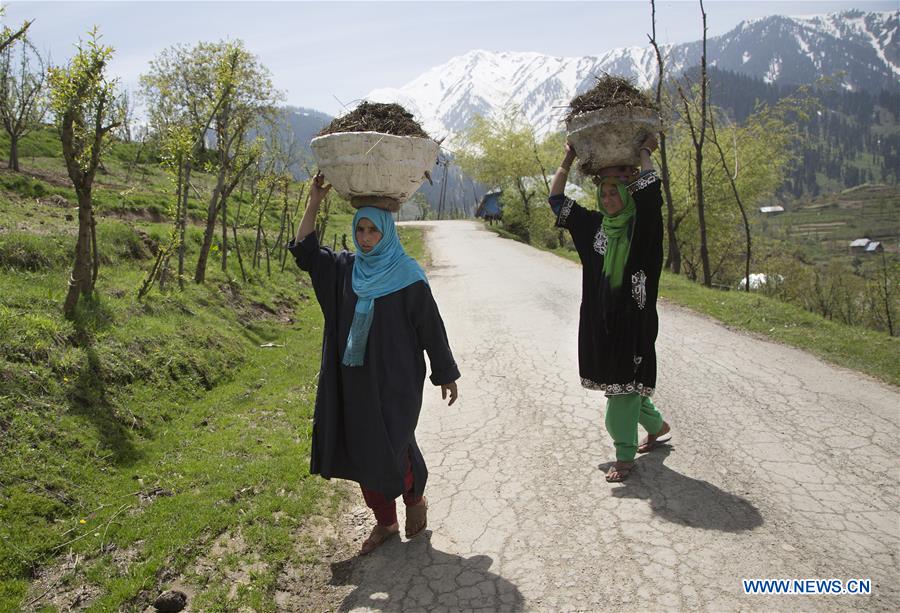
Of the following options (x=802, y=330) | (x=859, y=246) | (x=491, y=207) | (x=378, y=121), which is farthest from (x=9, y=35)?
(x=859, y=246)

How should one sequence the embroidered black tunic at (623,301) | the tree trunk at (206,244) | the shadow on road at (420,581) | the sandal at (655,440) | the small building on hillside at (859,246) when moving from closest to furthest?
the shadow on road at (420,581) → the embroidered black tunic at (623,301) → the sandal at (655,440) → the tree trunk at (206,244) → the small building on hillside at (859,246)

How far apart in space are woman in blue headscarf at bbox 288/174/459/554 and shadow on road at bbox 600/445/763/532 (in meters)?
1.49

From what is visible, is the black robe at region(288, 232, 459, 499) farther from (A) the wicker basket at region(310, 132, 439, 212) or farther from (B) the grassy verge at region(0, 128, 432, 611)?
(B) the grassy verge at region(0, 128, 432, 611)

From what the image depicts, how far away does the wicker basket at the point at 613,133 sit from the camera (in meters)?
3.60

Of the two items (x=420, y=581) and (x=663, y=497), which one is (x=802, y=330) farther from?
(x=420, y=581)

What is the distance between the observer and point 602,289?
3.91 meters

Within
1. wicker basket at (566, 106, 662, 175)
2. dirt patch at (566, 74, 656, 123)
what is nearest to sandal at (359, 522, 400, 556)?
wicker basket at (566, 106, 662, 175)

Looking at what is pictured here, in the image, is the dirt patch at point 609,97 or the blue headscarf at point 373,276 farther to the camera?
the dirt patch at point 609,97

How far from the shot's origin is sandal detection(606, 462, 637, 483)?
160 inches

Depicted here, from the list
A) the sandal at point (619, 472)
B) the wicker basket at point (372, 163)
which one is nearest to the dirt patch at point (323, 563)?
the sandal at point (619, 472)

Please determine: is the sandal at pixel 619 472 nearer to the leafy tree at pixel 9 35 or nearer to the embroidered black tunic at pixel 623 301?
the embroidered black tunic at pixel 623 301

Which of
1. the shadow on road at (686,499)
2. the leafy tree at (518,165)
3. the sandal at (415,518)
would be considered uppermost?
the leafy tree at (518,165)

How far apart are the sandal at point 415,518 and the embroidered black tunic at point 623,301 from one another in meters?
1.35

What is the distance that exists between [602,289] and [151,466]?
12.3 feet
